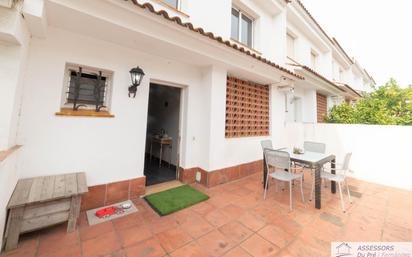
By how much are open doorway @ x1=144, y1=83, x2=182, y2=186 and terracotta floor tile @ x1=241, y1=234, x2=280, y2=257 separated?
2.84 metres

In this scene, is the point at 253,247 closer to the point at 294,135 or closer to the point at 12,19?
the point at 12,19

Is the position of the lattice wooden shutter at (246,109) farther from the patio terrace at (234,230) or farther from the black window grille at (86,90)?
the black window grille at (86,90)

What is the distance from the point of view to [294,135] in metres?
6.89

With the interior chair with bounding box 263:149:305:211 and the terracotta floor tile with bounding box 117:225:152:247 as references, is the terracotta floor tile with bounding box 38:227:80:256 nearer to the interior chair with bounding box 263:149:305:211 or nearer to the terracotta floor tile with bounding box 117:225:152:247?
the terracotta floor tile with bounding box 117:225:152:247

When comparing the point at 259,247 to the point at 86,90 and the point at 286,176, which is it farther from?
the point at 86,90

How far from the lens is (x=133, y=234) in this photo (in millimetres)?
2463

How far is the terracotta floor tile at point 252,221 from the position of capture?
2707mm

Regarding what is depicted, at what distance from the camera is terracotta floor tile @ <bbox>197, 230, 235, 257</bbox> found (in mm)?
2160

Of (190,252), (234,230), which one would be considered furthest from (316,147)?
(190,252)

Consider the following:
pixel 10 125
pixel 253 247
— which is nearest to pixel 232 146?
pixel 253 247

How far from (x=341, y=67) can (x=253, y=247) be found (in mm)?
16165

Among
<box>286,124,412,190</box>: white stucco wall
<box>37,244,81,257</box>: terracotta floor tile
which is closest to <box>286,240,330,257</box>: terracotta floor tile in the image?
<box>37,244,81,257</box>: terracotta floor tile

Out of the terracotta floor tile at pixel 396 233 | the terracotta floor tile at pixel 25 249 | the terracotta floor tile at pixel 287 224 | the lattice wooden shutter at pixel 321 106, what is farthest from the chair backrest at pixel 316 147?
the terracotta floor tile at pixel 25 249

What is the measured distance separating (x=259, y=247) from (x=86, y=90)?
4041 mm
